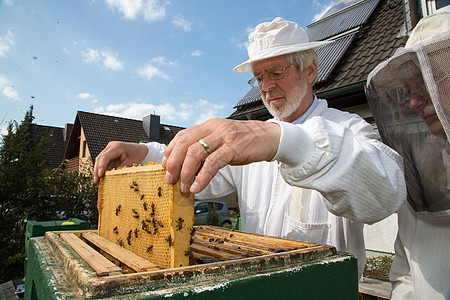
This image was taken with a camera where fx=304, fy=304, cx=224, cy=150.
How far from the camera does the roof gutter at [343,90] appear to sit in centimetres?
497

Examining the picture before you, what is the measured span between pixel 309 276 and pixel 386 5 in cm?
938

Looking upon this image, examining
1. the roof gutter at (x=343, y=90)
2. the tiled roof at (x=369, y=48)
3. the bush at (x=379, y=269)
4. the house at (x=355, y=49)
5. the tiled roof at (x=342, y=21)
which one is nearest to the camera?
the bush at (x=379, y=269)

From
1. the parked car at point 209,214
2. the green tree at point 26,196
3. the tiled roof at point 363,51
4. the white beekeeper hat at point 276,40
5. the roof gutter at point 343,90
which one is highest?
the tiled roof at point 363,51

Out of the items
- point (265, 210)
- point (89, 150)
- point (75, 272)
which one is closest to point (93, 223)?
point (265, 210)

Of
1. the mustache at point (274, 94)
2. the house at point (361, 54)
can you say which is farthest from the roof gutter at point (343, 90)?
the mustache at point (274, 94)

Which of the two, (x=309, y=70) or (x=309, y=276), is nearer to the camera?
(x=309, y=276)

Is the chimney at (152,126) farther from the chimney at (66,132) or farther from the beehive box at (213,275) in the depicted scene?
the beehive box at (213,275)

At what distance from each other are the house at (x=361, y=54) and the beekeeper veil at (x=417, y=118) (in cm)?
366

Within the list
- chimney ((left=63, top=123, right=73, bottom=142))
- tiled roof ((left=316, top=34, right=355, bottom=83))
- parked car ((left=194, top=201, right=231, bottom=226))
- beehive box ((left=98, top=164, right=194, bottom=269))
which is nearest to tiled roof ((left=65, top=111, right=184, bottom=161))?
chimney ((left=63, top=123, right=73, bottom=142))

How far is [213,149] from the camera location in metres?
0.94

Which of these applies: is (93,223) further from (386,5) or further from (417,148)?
(386,5)

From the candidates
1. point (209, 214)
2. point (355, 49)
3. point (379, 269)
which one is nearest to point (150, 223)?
point (379, 269)

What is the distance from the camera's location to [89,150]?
65.3ft

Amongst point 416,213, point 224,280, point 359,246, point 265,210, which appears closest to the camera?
point 224,280
